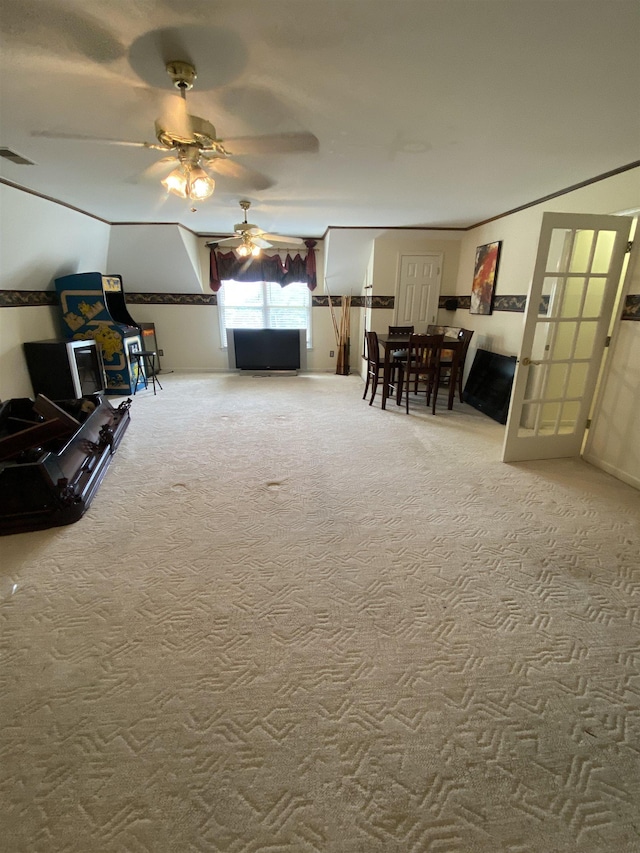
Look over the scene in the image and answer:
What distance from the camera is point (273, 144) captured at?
224 cm

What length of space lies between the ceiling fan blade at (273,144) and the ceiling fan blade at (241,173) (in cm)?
8

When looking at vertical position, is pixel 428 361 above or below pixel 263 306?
below

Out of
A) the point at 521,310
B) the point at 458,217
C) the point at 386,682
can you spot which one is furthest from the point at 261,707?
the point at 458,217

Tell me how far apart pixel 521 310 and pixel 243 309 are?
4.41m

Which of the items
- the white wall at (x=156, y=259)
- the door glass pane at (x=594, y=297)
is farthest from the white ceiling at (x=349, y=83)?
the white wall at (x=156, y=259)

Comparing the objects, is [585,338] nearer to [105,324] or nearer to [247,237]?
[247,237]

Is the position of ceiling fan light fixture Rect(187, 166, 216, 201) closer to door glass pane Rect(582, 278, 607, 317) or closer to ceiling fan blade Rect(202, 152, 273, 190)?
ceiling fan blade Rect(202, 152, 273, 190)

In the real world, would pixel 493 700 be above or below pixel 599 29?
below

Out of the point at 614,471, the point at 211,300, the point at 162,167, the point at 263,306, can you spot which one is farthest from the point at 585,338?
the point at 211,300

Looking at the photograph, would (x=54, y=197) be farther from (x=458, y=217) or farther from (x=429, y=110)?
(x=458, y=217)

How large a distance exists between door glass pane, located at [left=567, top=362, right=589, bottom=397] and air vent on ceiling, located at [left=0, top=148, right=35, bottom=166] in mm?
4558

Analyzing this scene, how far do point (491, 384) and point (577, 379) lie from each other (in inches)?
45.3

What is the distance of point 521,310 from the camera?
3959mm

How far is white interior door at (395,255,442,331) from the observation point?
5.39m
